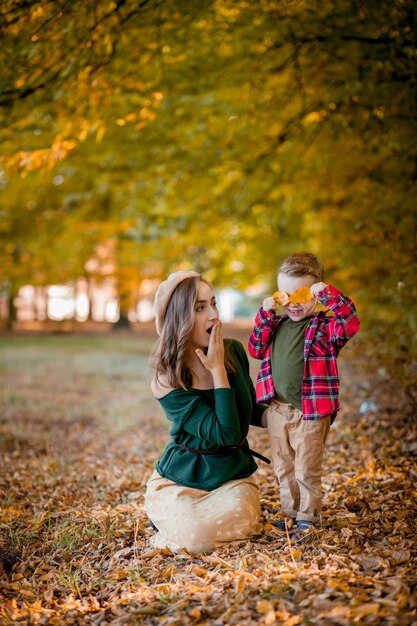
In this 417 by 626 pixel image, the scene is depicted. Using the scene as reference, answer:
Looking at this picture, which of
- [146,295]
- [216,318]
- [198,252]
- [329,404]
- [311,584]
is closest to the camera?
[311,584]

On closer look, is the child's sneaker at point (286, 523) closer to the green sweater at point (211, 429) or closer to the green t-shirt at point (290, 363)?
the green sweater at point (211, 429)

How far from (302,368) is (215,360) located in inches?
20.8

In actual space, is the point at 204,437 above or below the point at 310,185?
below

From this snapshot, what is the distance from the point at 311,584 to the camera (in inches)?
111

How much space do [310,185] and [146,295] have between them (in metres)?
22.5

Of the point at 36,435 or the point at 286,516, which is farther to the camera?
the point at 36,435

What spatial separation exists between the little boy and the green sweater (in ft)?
0.63

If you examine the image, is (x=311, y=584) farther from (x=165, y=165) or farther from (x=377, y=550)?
(x=165, y=165)

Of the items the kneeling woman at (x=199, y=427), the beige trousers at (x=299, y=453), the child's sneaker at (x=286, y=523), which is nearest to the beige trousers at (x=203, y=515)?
the kneeling woman at (x=199, y=427)

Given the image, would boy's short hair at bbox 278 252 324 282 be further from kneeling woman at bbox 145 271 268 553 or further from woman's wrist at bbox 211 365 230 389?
woman's wrist at bbox 211 365 230 389

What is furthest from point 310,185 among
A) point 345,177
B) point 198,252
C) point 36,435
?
point 198,252

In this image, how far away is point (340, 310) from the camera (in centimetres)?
318

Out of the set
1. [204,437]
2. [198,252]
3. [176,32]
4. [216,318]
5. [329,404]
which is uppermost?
[176,32]

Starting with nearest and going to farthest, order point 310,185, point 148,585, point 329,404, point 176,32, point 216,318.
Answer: point 148,585, point 329,404, point 216,318, point 176,32, point 310,185
